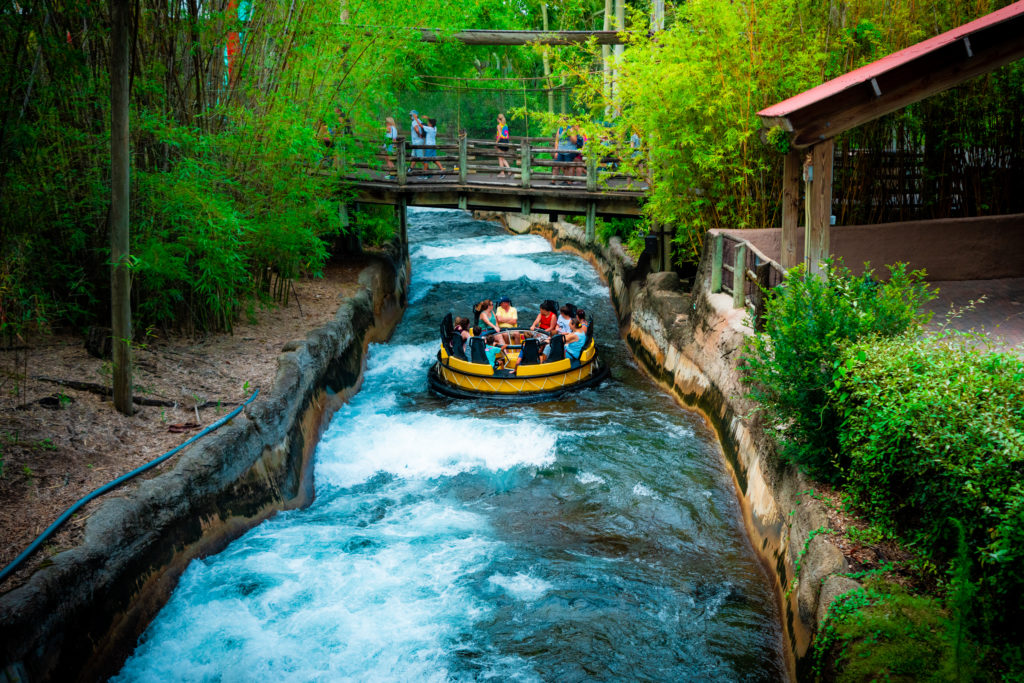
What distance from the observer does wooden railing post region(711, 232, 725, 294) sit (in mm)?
9828

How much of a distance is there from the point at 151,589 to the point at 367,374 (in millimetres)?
6341

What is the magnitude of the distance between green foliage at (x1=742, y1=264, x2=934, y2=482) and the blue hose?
433cm

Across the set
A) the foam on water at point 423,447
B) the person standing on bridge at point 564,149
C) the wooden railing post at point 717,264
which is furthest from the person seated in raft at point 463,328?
the person standing on bridge at point 564,149

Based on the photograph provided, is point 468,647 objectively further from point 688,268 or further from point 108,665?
point 688,268

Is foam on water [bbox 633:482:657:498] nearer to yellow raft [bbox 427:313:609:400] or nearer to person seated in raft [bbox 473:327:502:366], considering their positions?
yellow raft [bbox 427:313:609:400]

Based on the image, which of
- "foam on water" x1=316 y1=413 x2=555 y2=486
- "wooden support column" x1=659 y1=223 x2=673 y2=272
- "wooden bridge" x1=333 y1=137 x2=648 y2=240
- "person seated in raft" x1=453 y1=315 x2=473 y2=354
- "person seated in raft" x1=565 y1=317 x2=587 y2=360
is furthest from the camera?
"wooden bridge" x1=333 y1=137 x2=648 y2=240

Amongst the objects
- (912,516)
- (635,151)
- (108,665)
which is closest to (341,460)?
(108,665)

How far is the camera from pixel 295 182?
33.2 feet

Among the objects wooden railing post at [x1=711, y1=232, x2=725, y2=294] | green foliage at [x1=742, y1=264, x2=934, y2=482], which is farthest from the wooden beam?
green foliage at [x1=742, y1=264, x2=934, y2=482]

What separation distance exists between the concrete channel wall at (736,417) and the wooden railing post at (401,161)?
4.12 m

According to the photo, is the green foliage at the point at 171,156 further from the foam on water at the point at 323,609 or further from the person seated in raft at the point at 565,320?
the person seated in raft at the point at 565,320

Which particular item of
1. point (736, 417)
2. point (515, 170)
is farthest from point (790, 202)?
point (515, 170)

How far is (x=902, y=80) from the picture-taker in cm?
709

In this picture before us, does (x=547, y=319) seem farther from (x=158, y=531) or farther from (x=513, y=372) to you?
(x=158, y=531)
